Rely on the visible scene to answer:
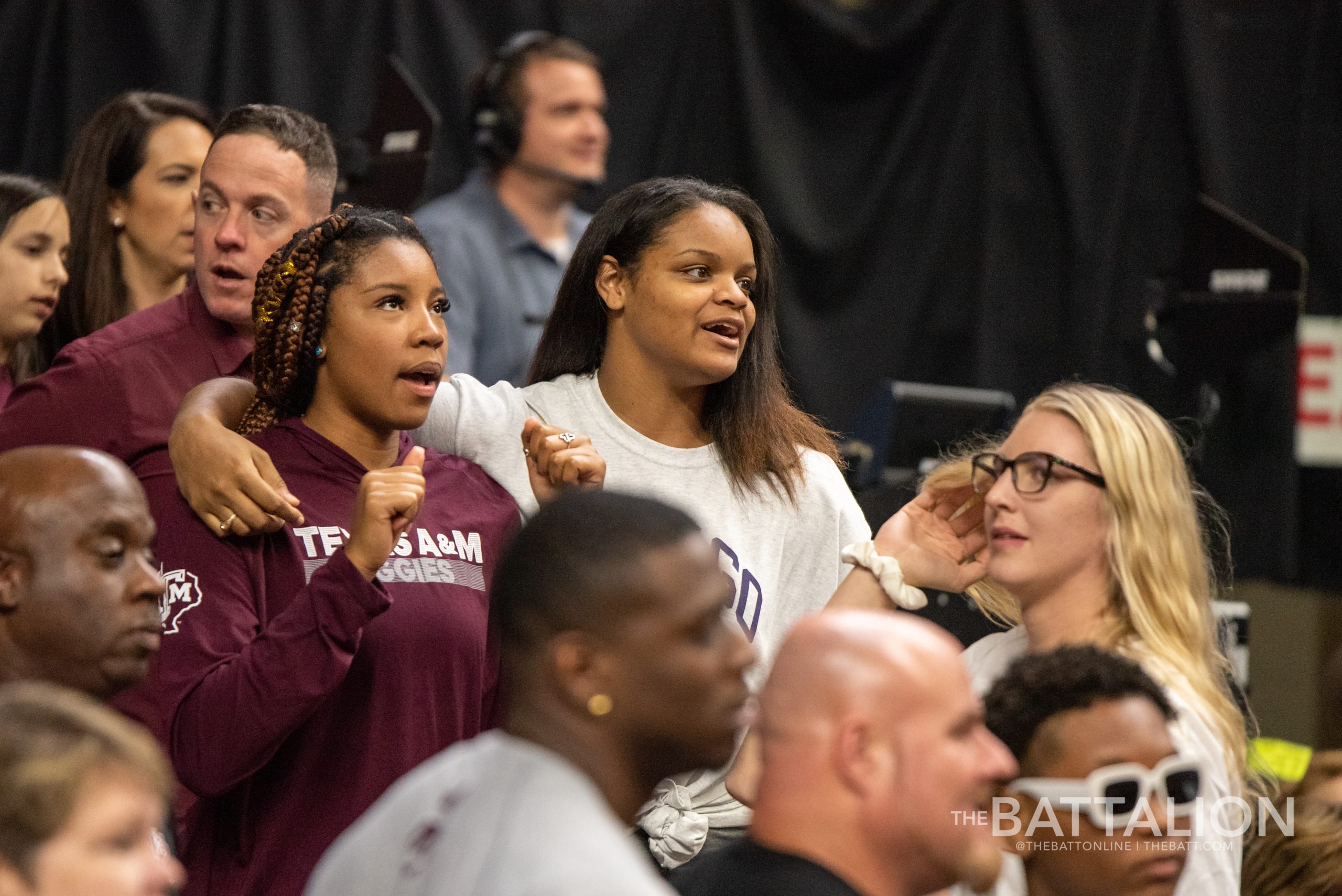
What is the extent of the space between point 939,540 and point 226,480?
4.25ft

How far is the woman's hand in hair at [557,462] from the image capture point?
99.8 inches

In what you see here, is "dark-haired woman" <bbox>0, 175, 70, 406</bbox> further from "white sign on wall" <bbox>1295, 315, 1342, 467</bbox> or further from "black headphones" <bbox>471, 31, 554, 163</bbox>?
"white sign on wall" <bbox>1295, 315, 1342, 467</bbox>

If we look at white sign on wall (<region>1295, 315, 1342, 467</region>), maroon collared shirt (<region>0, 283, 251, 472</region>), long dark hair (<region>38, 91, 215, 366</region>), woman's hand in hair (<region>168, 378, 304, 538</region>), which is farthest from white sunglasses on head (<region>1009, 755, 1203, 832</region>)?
white sign on wall (<region>1295, 315, 1342, 467</region>)

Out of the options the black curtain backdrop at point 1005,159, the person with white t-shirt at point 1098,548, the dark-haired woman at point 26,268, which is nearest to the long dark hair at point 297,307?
the dark-haired woman at point 26,268

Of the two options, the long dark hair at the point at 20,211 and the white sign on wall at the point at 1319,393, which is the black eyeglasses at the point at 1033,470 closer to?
the long dark hair at the point at 20,211

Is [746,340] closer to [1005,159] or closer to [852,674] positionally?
[852,674]

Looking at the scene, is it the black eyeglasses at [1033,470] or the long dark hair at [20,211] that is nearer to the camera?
the black eyeglasses at [1033,470]

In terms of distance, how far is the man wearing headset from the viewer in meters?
4.75

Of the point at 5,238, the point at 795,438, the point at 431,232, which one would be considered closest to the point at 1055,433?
the point at 795,438

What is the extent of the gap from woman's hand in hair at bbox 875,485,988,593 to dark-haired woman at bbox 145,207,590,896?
73 cm

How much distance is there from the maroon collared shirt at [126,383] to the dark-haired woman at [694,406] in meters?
0.19

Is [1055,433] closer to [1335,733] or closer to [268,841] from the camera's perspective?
[1335,733]

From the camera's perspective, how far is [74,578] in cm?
216

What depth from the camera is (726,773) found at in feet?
9.01
